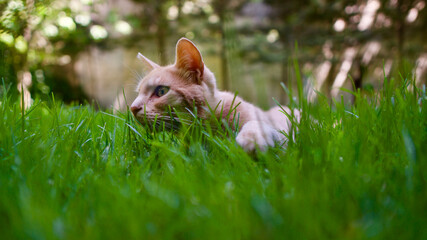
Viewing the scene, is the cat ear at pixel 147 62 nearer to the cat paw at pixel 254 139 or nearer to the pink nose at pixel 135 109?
the pink nose at pixel 135 109

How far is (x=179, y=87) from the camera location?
130cm

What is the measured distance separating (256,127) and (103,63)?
7614 millimetres

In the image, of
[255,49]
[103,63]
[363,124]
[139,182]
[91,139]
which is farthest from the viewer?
[103,63]

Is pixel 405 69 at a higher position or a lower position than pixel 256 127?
higher

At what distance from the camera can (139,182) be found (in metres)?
0.72

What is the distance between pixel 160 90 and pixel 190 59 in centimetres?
21

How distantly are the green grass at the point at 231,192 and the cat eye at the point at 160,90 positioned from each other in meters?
0.47

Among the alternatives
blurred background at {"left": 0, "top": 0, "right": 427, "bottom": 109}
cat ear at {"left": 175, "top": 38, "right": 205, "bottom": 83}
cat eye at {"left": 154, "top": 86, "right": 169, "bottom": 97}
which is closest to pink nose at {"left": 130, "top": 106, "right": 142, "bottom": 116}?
cat eye at {"left": 154, "top": 86, "right": 169, "bottom": 97}

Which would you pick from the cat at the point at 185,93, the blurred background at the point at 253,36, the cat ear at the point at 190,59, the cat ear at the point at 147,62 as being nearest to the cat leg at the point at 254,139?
the cat at the point at 185,93

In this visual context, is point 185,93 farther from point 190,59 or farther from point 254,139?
point 254,139

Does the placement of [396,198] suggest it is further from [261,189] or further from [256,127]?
[256,127]

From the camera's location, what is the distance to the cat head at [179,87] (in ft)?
4.11

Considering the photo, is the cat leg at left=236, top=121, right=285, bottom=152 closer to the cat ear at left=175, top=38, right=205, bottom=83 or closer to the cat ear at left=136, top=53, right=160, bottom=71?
the cat ear at left=175, top=38, right=205, bottom=83

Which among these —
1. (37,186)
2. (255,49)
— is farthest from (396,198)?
(255,49)
